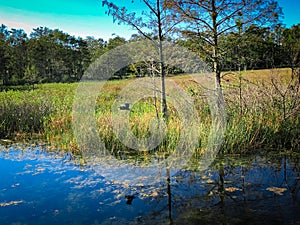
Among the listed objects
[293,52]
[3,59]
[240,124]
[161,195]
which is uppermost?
[3,59]

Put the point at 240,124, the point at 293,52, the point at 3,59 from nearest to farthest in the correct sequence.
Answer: the point at 240,124 → the point at 293,52 → the point at 3,59

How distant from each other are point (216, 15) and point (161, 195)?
2.93m

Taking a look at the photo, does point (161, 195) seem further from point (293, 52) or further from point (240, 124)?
point (293, 52)

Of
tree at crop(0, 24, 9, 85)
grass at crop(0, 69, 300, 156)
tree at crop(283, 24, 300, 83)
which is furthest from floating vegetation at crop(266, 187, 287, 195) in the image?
tree at crop(0, 24, 9, 85)

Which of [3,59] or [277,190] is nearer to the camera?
[277,190]

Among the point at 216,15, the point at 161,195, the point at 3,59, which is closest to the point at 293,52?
the point at 216,15

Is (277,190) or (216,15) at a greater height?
(216,15)

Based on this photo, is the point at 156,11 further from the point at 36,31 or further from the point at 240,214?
the point at 36,31

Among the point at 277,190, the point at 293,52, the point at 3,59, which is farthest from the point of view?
the point at 3,59

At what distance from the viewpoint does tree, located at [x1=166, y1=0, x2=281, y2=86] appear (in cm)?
455

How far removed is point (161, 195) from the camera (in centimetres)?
311

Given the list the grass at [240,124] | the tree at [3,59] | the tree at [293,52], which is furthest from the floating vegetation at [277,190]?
the tree at [3,59]

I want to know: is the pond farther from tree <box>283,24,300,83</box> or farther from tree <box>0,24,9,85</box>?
tree <box>0,24,9,85</box>

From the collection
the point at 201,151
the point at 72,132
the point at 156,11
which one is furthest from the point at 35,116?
the point at 201,151
